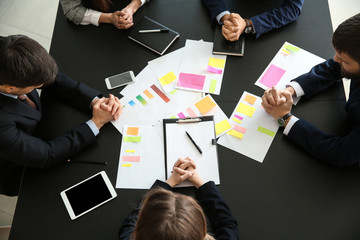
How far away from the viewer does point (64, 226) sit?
4.10 ft

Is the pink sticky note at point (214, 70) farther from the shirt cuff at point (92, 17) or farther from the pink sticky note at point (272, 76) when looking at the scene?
the shirt cuff at point (92, 17)

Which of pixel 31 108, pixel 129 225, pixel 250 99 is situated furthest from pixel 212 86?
pixel 31 108

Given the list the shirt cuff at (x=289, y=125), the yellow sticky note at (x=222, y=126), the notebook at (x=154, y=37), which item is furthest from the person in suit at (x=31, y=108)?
the shirt cuff at (x=289, y=125)

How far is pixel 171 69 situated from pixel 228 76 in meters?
0.32

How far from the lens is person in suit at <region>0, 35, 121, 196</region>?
3.91ft

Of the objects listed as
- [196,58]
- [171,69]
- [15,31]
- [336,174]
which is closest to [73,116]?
[171,69]

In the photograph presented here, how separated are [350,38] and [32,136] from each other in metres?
1.49

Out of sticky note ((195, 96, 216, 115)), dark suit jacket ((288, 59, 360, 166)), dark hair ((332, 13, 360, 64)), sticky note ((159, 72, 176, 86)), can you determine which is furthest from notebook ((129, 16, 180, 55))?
dark hair ((332, 13, 360, 64))

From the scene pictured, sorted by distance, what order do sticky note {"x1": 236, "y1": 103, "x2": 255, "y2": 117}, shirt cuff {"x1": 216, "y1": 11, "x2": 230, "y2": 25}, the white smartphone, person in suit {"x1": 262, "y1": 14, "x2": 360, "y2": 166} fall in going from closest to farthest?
person in suit {"x1": 262, "y1": 14, "x2": 360, "y2": 166} → sticky note {"x1": 236, "y1": 103, "x2": 255, "y2": 117} → the white smartphone → shirt cuff {"x1": 216, "y1": 11, "x2": 230, "y2": 25}

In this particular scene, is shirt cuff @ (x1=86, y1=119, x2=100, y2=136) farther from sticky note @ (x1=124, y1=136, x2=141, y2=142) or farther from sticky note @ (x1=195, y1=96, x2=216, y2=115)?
sticky note @ (x1=195, y1=96, x2=216, y2=115)

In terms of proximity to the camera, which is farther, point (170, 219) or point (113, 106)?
point (113, 106)

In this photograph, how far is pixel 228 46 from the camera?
1.67 metres

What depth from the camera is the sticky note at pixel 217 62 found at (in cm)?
162

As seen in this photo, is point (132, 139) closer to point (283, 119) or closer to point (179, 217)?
point (179, 217)
